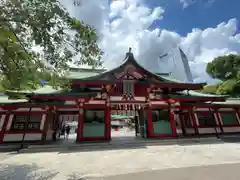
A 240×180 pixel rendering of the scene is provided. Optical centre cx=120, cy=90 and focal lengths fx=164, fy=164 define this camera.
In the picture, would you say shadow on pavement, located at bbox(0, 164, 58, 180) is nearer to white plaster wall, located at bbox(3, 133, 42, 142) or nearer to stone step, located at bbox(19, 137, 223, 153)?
stone step, located at bbox(19, 137, 223, 153)

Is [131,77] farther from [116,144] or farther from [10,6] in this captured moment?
[10,6]

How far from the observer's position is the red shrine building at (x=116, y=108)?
36.4ft

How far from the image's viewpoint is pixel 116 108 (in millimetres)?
13516

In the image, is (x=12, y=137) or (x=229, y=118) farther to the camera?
(x=229, y=118)

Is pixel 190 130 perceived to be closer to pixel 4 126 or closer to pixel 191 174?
pixel 191 174

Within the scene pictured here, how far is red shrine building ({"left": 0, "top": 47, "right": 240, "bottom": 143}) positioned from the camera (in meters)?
11.1

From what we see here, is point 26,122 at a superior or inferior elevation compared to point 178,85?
inferior

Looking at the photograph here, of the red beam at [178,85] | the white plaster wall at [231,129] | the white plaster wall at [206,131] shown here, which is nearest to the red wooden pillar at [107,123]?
the red beam at [178,85]

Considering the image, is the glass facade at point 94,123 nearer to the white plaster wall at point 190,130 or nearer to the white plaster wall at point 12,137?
the white plaster wall at point 12,137

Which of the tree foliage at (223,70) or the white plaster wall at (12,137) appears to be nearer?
the white plaster wall at (12,137)

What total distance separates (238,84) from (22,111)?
1052 inches

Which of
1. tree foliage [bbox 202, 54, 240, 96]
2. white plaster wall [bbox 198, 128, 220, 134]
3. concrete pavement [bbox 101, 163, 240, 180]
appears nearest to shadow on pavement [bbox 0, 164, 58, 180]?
concrete pavement [bbox 101, 163, 240, 180]

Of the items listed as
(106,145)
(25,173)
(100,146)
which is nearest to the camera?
(25,173)

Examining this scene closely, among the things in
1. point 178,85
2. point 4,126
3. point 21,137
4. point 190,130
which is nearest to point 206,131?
point 190,130
